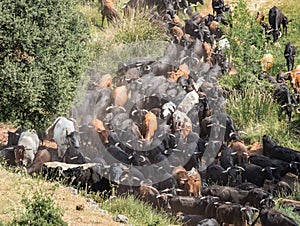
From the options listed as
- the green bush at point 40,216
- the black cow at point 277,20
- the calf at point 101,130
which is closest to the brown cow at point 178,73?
the calf at point 101,130

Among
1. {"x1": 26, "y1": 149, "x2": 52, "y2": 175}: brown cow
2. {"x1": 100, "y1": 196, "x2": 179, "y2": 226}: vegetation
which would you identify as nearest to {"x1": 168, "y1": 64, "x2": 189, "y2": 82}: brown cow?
{"x1": 26, "y1": 149, "x2": 52, "y2": 175}: brown cow

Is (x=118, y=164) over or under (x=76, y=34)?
under

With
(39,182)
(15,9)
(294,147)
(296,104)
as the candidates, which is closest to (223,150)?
(294,147)

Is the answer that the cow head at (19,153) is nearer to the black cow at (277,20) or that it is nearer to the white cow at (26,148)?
the white cow at (26,148)

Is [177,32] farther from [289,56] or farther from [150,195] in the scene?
[150,195]

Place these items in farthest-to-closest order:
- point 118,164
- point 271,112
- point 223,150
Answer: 1. point 271,112
2. point 223,150
3. point 118,164

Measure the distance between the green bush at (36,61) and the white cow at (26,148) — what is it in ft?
10.3

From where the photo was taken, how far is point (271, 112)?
24.4m

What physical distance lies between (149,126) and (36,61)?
735cm

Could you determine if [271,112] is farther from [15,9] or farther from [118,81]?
[15,9]

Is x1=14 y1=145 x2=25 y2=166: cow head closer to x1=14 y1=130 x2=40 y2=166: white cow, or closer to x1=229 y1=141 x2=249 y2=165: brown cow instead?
x1=14 y1=130 x2=40 y2=166: white cow

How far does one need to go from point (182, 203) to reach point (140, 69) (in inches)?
386

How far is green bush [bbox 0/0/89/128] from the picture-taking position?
15156 mm

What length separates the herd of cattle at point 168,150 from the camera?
18.0 meters
